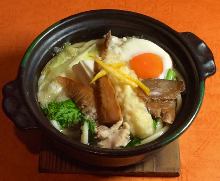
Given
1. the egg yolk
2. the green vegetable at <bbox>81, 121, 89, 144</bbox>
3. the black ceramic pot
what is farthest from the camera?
the egg yolk

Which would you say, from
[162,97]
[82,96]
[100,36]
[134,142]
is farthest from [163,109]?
[100,36]

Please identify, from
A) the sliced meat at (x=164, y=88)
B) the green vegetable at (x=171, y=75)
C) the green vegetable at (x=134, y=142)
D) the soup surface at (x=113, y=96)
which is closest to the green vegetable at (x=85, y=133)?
the soup surface at (x=113, y=96)

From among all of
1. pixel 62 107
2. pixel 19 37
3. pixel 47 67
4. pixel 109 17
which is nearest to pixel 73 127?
pixel 62 107

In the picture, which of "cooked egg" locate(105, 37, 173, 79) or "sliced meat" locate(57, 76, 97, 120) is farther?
"cooked egg" locate(105, 37, 173, 79)

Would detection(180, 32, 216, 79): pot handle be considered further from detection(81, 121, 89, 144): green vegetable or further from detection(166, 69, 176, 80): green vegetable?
detection(81, 121, 89, 144): green vegetable

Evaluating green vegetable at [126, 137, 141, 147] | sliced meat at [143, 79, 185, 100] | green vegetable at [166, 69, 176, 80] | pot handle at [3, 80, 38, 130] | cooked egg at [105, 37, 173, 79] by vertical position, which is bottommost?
green vegetable at [126, 137, 141, 147]

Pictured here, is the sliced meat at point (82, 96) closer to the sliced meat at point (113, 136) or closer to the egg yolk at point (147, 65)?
the sliced meat at point (113, 136)

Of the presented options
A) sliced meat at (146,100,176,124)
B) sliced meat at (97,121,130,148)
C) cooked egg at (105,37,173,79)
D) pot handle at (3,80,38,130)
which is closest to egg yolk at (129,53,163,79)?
cooked egg at (105,37,173,79)

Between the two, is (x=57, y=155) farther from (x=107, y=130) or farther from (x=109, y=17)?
(x=109, y=17)
